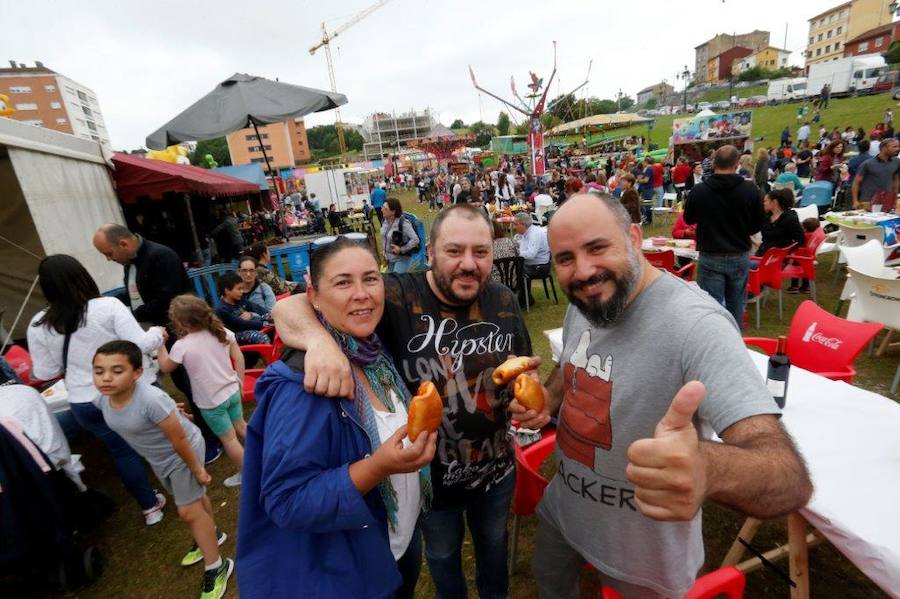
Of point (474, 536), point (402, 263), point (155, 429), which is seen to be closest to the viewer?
point (474, 536)

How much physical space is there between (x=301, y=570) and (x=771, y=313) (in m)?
7.48

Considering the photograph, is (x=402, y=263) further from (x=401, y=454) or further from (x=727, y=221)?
(x=401, y=454)

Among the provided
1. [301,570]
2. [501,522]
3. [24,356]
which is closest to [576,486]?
[501,522]

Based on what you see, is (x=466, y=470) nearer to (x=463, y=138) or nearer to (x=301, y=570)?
(x=301, y=570)

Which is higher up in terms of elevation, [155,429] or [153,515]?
[155,429]

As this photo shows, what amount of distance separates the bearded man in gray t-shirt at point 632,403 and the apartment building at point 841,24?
346 ft

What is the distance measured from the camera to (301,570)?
1.39 meters

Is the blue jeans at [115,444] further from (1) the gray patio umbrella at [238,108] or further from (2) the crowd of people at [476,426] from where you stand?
(1) the gray patio umbrella at [238,108]

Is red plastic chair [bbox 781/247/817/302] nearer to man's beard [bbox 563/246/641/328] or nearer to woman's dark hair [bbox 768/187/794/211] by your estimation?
woman's dark hair [bbox 768/187/794/211]

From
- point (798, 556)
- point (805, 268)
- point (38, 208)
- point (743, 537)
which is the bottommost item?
point (743, 537)

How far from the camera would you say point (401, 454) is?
1.18 metres

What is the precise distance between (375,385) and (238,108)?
6.61 meters

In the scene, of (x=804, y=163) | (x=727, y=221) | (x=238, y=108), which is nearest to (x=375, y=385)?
(x=727, y=221)

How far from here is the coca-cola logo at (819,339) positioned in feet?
10.2
